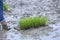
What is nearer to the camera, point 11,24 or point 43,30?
point 43,30

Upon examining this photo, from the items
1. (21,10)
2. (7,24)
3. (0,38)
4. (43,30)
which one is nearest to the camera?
(0,38)

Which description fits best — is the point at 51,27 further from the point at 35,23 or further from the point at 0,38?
the point at 0,38

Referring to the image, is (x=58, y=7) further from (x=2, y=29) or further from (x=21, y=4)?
(x=2, y=29)

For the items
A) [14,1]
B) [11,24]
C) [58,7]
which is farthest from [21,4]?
[11,24]

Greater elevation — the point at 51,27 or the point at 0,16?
the point at 0,16

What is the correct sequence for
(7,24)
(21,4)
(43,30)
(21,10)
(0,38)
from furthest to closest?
(21,4) < (21,10) < (7,24) < (43,30) < (0,38)

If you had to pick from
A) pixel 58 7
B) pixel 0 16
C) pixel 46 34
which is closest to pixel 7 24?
pixel 0 16
